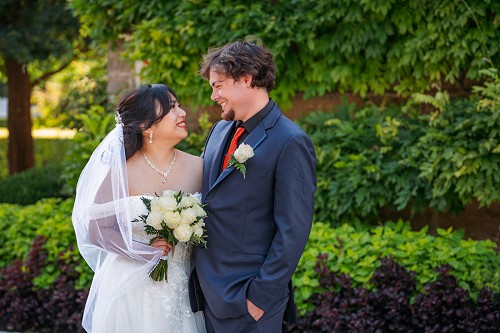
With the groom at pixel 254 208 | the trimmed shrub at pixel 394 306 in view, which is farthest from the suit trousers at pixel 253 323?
the trimmed shrub at pixel 394 306

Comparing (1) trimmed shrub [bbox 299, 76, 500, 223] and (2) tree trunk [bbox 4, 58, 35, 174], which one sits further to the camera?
(2) tree trunk [bbox 4, 58, 35, 174]

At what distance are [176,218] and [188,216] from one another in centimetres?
6

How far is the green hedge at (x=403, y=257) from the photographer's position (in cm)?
485

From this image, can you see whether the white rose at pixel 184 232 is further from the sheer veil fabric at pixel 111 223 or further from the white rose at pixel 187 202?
the sheer veil fabric at pixel 111 223

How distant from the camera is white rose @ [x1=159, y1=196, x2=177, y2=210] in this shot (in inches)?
127

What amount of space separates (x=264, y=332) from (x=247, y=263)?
336 millimetres

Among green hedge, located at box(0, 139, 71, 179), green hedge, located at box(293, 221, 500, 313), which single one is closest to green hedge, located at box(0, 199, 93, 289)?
green hedge, located at box(293, 221, 500, 313)

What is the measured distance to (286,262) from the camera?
10.3 ft

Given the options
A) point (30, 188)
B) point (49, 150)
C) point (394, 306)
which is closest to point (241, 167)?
point (394, 306)

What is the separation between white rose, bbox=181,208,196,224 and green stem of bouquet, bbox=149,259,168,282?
1.26ft

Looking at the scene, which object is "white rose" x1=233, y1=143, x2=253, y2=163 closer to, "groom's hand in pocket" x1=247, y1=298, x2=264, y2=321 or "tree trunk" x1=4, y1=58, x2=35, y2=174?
"groom's hand in pocket" x1=247, y1=298, x2=264, y2=321

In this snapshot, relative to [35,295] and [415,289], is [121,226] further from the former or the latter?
[35,295]

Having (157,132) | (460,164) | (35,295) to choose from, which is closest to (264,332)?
(157,132)

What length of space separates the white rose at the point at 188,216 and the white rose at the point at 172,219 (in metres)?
0.02
